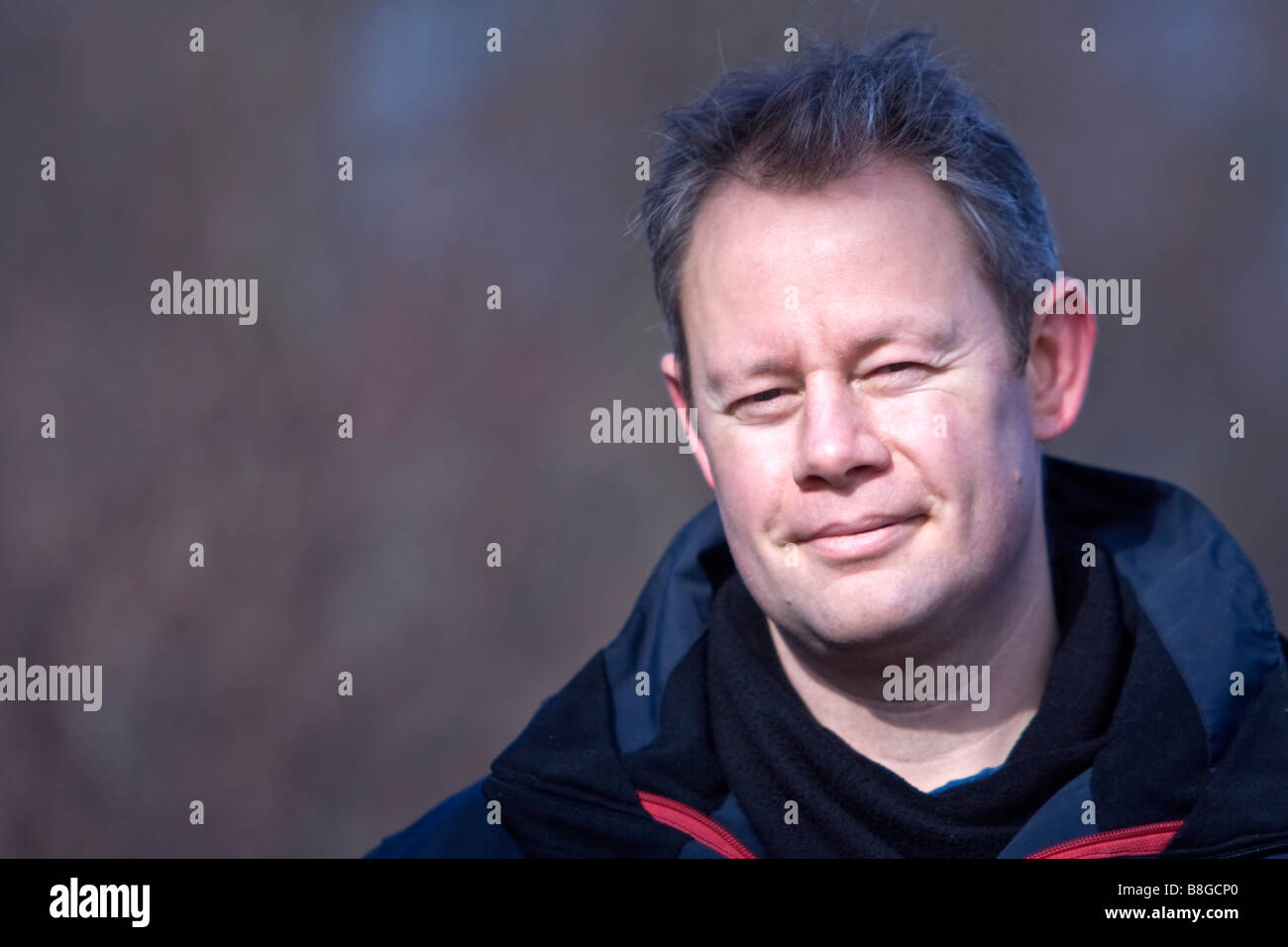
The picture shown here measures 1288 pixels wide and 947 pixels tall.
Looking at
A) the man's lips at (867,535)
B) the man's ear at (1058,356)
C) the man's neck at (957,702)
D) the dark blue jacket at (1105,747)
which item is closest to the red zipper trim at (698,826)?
the dark blue jacket at (1105,747)

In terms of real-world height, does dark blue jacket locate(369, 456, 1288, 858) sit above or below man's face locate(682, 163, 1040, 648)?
below

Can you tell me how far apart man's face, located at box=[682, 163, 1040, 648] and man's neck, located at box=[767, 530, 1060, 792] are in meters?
0.05

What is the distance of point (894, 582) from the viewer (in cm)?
155

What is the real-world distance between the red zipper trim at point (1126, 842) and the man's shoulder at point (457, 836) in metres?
0.67

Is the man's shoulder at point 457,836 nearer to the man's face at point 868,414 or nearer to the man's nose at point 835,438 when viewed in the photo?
the man's face at point 868,414

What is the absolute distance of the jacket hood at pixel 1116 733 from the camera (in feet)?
4.90

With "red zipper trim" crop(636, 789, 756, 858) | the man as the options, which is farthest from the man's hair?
"red zipper trim" crop(636, 789, 756, 858)

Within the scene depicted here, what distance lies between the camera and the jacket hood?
149cm

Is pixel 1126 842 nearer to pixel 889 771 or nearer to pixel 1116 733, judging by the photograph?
pixel 1116 733

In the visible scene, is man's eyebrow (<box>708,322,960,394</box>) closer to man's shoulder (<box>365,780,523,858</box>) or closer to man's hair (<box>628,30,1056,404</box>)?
man's hair (<box>628,30,1056,404</box>)

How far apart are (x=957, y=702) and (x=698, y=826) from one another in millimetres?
348

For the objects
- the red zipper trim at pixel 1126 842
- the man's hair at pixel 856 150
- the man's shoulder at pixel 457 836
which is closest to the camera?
the red zipper trim at pixel 1126 842

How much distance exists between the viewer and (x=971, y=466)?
1557 millimetres
